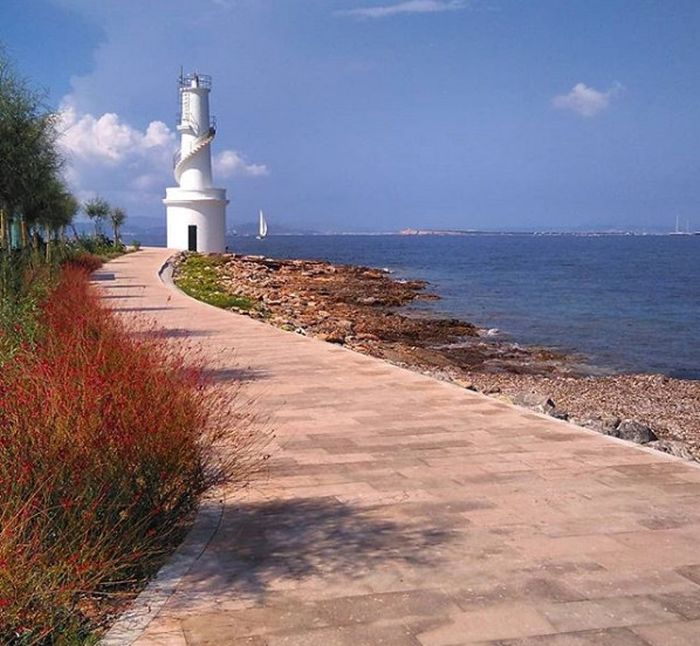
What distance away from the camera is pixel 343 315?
25.3 m

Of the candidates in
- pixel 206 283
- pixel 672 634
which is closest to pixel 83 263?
pixel 206 283

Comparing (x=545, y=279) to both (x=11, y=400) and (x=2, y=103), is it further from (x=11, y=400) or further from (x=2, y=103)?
(x=11, y=400)

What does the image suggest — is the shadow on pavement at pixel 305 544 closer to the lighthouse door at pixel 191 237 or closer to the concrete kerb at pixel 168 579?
the concrete kerb at pixel 168 579

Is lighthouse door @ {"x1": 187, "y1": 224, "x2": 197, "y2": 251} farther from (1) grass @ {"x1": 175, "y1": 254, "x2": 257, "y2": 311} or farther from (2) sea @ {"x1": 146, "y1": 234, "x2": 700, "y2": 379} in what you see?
(2) sea @ {"x1": 146, "y1": 234, "x2": 700, "y2": 379}

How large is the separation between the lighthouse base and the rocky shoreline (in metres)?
9.30

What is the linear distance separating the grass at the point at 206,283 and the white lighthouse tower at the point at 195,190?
3902 mm

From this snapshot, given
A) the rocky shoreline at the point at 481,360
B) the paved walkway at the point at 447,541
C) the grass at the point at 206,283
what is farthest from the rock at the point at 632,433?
the grass at the point at 206,283

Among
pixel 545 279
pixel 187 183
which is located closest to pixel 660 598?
pixel 187 183

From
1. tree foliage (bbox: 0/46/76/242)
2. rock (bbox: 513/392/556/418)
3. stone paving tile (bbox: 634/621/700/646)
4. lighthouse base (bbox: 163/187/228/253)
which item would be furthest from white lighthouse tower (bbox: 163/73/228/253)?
stone paving tile (bbox: 634/621/700/646)

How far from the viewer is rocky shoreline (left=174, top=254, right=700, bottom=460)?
36.2 ft

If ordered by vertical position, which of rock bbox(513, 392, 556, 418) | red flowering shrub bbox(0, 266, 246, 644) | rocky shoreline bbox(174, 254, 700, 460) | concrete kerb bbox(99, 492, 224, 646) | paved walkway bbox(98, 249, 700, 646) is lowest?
rocky shoreline bbox(174, 254, 700, 460)

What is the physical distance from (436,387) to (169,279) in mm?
19902

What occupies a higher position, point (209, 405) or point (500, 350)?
point (209, 405)

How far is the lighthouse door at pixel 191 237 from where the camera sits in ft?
148
